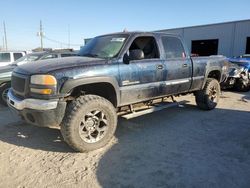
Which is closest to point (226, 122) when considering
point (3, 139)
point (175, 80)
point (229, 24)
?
point (175, 80)

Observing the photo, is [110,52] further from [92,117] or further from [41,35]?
[41,35]

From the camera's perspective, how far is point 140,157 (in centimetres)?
390

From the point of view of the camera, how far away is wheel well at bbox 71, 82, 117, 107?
14.1ft

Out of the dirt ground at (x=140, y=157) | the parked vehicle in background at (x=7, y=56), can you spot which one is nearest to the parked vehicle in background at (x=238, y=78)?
the dirt ground at (x=140, y=157)

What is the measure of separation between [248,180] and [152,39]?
3.26 m

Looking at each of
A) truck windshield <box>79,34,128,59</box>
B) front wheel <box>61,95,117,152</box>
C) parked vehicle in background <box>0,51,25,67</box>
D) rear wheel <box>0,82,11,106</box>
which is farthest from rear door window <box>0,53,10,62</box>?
front wheel <box>61,95,117,152</box>

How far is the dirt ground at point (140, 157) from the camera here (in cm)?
324

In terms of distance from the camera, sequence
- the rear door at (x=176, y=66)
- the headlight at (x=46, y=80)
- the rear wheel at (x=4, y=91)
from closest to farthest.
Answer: the headlight at (x=46, y=80) < the rear door at (x=176, y=66) < the rear wheel at (x=4, y=91)

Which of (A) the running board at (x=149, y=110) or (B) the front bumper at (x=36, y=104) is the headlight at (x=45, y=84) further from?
(A) the running board at (x=149, y=110)

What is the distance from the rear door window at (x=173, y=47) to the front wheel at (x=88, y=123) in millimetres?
1978

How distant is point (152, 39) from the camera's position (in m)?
5.28

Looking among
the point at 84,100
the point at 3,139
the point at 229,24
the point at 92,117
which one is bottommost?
the point at 3,139

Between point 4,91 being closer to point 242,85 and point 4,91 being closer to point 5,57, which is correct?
point 5,57

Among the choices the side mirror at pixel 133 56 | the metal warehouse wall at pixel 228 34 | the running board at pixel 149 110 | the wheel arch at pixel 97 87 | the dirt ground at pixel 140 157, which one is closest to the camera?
the dirt ground at pixel 140 157
